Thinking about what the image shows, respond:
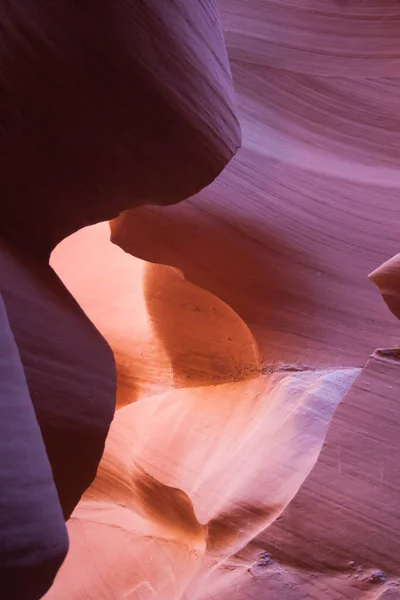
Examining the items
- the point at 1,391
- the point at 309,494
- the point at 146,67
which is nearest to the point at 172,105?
the point at 146,67

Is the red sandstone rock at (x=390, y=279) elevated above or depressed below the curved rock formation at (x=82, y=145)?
below

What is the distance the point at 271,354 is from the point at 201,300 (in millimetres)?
498

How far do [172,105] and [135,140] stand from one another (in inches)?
4.7

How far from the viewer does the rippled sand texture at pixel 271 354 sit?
2.07 m

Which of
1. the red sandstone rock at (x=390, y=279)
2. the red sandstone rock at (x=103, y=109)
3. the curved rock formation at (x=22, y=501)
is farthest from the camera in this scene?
the red sandstone rock at (x=390, y=279)

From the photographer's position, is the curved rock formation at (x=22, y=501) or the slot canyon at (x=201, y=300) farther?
the slot canyon at (x=201, y=300)

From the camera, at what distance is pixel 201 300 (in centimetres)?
332

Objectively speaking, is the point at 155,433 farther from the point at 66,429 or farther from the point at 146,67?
the point at 146,67

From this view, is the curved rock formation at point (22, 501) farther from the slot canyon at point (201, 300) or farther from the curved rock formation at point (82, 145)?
the curved rock formation at point (82, 145)

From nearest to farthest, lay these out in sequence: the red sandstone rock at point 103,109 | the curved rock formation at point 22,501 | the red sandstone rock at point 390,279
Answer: the curved rock formation at point 22,501
the red sandstone rock at point 103,109
the red sandstone rock at point 390,279

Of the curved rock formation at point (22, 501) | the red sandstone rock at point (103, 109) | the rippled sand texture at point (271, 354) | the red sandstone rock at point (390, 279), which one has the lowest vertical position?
the rippled sand texture at point (271, 354)

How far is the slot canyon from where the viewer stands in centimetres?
135

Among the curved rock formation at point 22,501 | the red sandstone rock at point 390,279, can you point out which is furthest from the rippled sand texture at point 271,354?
the curved rock formation at point 22,501

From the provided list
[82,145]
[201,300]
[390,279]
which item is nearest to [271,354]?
[201,300]
